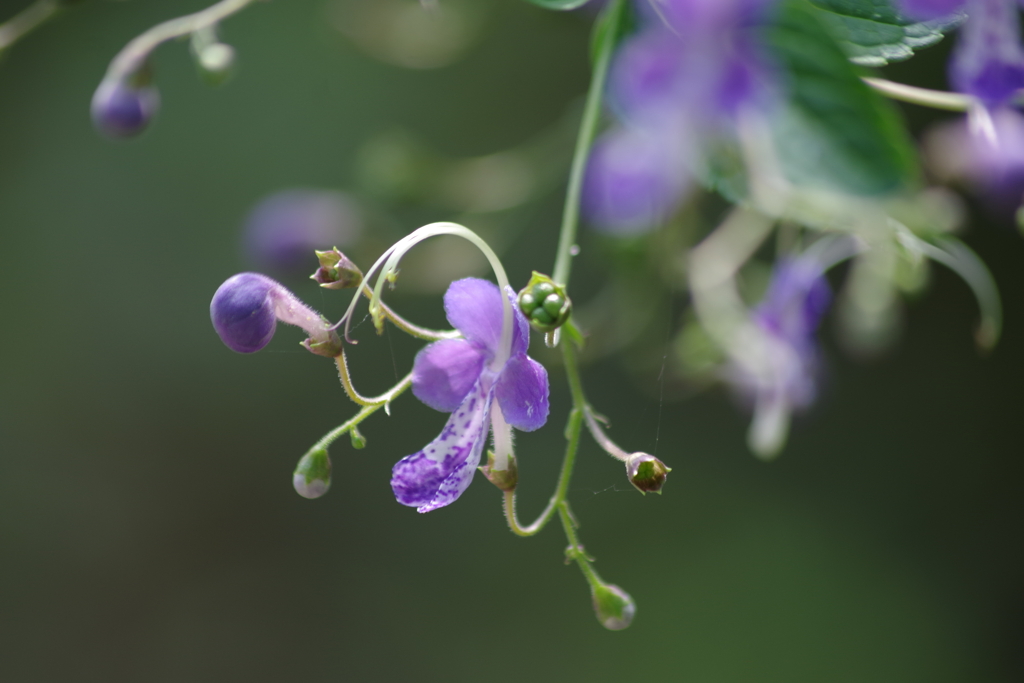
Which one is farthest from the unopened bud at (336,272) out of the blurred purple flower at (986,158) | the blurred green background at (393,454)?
the blurred green background at (393,454)

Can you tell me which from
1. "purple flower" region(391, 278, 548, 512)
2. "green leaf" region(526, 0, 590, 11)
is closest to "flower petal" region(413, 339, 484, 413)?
"purple flower" region(391, 278, 548, 512)

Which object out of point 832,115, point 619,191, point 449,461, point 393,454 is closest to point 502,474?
point 449,461

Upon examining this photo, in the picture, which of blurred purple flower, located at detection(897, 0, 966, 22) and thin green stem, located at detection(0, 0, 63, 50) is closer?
blurred purple flower, located at detection(897, 0, 966, 22)

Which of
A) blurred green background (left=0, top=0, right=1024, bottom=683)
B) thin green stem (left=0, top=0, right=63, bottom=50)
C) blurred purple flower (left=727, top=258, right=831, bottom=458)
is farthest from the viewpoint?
blurred green background (left=0, top=0, right=1024, bottom=683)

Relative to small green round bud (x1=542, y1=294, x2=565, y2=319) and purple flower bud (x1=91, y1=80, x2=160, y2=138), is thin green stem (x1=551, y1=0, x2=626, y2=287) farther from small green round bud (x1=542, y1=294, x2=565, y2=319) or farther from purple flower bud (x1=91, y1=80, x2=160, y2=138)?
purple flower bud (x1=91, y1=80, x2=160, y2=138)

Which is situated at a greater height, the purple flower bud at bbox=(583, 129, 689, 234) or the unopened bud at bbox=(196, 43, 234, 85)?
the unopened bud at bbox=(196, 43, 234, 85)

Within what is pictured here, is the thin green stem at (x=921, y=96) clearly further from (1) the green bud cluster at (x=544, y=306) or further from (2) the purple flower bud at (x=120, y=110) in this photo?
(2) the purple flower bud at (x=120, y=110)

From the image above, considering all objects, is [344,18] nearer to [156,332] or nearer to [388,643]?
[156,332]
